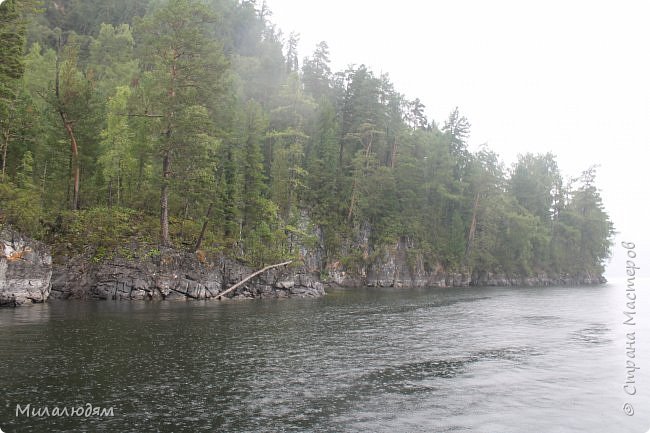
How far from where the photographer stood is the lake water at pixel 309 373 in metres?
12.6

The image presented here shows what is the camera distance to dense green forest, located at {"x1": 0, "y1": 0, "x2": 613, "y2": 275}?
42.7 m

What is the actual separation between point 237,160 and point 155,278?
17475 millimetres

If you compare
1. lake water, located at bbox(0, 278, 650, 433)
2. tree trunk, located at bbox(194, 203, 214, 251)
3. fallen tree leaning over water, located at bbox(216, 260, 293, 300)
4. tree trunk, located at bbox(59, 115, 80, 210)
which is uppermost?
tree trunk, located at bbox(59, 115, 80, 210)

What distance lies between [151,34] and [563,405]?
4557 centimetres

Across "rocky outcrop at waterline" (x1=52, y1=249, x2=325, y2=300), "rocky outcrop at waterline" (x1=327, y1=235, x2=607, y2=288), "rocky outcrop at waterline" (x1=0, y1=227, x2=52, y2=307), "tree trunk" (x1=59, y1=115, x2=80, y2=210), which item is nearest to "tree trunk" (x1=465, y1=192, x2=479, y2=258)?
"rocky outcrop at waterline" (x1=327, y1=235, x2=607, y2=288)

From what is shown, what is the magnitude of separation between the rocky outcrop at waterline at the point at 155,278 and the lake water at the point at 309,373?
6.16m

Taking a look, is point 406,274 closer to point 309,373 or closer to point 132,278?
point 132,278

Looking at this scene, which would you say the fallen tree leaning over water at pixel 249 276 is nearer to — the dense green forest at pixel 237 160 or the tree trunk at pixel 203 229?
the dense green forest at pixel 237 160

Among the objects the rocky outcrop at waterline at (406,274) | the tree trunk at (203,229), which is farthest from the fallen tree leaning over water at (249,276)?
the rocky outcrop at waterline at (406,274)

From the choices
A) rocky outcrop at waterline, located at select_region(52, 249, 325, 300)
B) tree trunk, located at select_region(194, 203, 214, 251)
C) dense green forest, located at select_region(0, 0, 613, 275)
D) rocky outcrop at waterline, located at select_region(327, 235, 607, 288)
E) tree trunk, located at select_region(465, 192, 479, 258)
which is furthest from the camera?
tree trunk, located at select_region(465, 192, 479, 258)

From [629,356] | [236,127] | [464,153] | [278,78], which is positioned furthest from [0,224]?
[464,153]

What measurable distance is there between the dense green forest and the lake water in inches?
693

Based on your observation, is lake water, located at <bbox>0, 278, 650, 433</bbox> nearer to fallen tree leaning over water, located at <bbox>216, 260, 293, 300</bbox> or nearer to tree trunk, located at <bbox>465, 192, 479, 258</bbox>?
fallen tree leaning over water, located at <bbox>216, 260, 293, 300</bbox>

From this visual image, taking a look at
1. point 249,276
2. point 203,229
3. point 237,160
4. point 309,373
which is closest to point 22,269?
point 203,229
